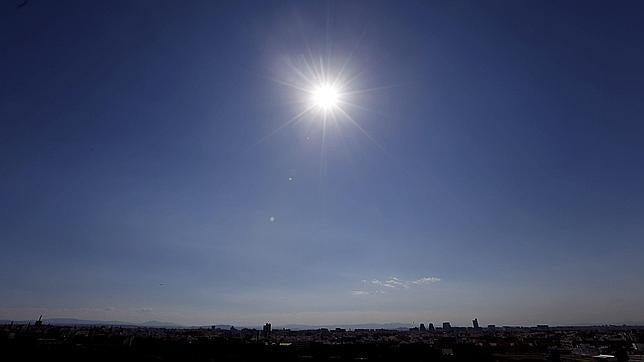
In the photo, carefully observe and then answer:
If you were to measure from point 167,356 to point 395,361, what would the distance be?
27.2m

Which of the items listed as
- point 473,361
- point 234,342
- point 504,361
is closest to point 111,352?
point 234,342

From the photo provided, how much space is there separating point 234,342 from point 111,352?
16.4 metres

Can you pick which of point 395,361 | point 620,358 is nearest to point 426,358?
point 395,361

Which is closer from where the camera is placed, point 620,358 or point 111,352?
point 620,358

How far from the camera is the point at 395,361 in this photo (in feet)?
155

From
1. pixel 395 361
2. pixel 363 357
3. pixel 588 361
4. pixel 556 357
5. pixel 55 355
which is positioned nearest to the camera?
pixel 588 361

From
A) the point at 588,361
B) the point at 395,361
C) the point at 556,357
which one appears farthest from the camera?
the point at 395,361

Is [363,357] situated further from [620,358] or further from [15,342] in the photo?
[15,342]

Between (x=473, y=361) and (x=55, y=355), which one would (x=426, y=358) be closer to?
(x=473, y=361)

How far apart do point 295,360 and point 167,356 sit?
1496cm

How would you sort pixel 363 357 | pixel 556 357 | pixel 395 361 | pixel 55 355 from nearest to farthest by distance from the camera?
1. pixel 55 355
2. pixel 556 357
3. pixel 395 361
4. pixel 363 357

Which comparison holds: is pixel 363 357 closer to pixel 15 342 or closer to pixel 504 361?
pixel 504 361

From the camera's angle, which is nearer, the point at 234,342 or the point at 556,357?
the point at 556,357

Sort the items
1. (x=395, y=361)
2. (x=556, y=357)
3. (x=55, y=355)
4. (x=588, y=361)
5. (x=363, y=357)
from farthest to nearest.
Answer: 1. (x=363, y=357)
2. (x=395, y=361)
3. (x=556, y=357)
4. (x=55, y=355)
5. (x=588, y=361)
